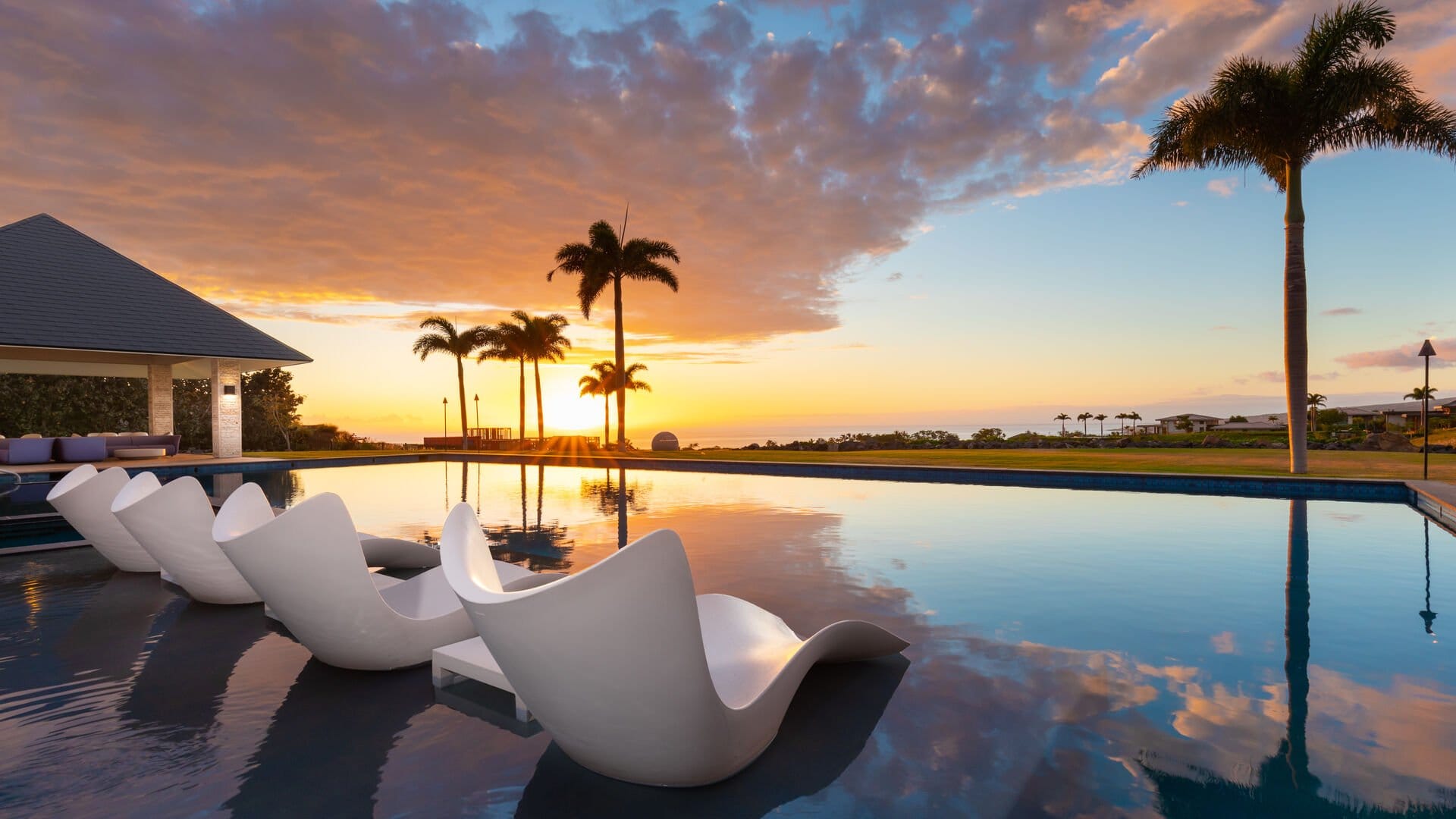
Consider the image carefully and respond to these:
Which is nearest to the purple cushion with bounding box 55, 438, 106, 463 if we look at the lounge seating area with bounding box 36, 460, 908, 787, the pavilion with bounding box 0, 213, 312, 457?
the pavilion with bounding box 0, 213, 312, 457

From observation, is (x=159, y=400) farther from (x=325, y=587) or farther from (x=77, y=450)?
(x=325, y=587)

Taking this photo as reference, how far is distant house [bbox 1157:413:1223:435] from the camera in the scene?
33156 millimetres

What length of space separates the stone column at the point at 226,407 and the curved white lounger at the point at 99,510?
16.8m

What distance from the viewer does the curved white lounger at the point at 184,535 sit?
15.4 ft

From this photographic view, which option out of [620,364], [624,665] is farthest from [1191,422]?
[624,665]

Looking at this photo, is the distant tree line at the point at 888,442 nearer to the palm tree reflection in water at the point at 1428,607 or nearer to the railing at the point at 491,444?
the railing at the point at 491,444

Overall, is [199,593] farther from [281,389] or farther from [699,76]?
[281,389]

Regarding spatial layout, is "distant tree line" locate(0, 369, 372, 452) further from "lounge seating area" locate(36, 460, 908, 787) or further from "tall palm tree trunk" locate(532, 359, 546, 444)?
"lounge seating area" locate(36, 460, 908, 787)

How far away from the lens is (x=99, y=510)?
6.02 meters

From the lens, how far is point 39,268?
728 inches

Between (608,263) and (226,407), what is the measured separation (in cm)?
1387

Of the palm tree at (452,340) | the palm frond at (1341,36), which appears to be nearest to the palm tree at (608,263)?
the palm tree at (452,340)

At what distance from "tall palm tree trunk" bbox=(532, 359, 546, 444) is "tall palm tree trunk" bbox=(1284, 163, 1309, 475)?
96.4 feet

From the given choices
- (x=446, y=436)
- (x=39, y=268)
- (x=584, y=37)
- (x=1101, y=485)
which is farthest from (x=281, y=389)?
(x=1101, y=485)
